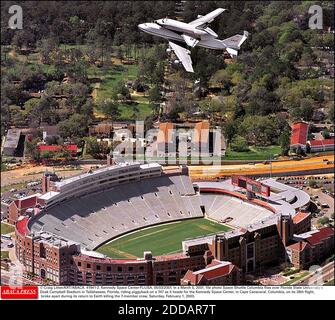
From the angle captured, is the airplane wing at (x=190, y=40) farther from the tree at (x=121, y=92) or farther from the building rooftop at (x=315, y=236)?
the tree at (x=121, y=92)

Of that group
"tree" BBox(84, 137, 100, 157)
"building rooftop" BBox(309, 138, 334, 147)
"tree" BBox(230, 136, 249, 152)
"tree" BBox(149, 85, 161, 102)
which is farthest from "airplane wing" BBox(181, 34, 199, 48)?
"tree" BBox(149, 85, 161, 102)

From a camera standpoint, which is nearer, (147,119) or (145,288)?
(145,288)

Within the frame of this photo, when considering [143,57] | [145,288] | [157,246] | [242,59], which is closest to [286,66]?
[242,59]

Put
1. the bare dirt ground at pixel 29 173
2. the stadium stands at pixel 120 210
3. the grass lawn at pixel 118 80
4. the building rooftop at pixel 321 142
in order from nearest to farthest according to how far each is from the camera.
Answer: the stadium stands at pixel 120 210 < the bare dirt ground at pixel 29 173 < the building rooftop at pixel 321 142 < the grass lawn at pixel 118 80

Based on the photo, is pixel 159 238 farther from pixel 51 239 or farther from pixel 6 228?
pixel 6 228

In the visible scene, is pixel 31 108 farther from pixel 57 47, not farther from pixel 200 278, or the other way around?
pixel 200 278

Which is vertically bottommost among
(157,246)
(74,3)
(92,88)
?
(157,246)

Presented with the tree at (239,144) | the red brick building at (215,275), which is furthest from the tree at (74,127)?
the red brick building at (215,275)
